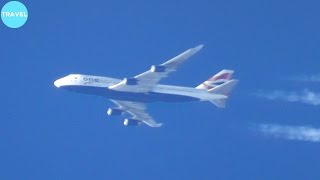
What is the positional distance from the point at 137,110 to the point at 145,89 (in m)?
0.62

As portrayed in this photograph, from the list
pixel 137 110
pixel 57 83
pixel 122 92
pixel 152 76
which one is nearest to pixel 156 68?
pixel 152 76

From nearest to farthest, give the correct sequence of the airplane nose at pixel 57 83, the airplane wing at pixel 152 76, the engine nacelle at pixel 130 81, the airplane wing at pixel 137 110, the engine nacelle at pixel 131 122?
the airplane wing at pixel 152 76
the engine nacelle at pixel 130 81
the airplane nose at pixel 57 83
the airplane wing at pixel 137 110
the engine nacelle at pixel 131 122

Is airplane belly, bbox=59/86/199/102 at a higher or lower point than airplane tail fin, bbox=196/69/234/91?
lower

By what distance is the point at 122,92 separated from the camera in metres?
27.1

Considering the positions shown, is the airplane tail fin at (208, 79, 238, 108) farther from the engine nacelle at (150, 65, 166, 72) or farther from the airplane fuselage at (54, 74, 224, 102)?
the engine nacelle at (150, 65, 166, 72)

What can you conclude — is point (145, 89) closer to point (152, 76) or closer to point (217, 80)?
point (152, 76)

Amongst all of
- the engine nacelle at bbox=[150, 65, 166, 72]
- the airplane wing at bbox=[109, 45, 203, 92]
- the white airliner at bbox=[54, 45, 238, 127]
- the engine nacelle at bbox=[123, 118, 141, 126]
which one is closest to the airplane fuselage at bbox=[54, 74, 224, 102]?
the white airliner at bbox=[54, 45, 238, 127]

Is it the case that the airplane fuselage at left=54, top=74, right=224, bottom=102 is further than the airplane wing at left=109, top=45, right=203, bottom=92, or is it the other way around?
the airplane fuselage at left=54, top=74, right=224, bottom=102

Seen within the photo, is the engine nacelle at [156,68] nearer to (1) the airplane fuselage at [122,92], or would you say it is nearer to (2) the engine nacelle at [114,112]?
(1) the airplane fuselage at [122,92]

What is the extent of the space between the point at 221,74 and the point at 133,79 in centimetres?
167

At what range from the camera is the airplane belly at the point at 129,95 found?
27.0 metres

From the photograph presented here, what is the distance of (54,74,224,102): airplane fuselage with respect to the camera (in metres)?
26.9

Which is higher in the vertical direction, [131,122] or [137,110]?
[137,110]

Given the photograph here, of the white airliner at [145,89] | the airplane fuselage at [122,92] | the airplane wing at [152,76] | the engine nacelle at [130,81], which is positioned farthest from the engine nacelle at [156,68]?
the airplane fuselage at [122,92]
